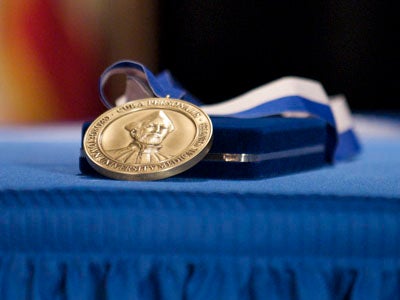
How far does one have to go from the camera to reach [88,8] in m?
3.21

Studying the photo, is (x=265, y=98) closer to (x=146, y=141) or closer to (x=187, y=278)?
(x=146, y=141)

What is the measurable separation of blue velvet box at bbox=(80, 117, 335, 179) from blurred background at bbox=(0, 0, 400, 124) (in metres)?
2.33

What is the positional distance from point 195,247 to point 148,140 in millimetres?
182

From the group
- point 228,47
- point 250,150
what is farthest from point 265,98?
point 228,47

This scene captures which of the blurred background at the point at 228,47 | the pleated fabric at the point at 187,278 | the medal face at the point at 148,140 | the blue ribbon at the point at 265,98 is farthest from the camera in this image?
the blurred background at the point at 228,47

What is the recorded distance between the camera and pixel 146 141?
33.6 inches

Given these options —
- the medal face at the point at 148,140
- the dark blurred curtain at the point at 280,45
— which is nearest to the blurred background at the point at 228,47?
the dark blurred curtain at the point at 280,45

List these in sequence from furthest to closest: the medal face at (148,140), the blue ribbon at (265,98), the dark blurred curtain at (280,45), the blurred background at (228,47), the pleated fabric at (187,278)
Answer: the dark blurred curtain at (280,45), the blurred background at (228,47), the blue ribbon at (265,98), the medal face at (148,140), the pleated fabric at (187,278)

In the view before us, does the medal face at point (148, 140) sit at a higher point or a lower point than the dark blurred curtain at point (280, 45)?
lower

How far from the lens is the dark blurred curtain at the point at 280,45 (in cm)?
339

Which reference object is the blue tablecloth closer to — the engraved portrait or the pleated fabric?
the pleated fabric

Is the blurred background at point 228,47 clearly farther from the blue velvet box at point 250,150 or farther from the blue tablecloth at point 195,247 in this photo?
the blue tablecloth at point 195,247

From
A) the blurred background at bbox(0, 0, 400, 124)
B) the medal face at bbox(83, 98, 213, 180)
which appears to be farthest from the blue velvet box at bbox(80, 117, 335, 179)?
the blurred background at bbox(0, 0, 400, 124)

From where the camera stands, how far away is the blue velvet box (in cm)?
87
